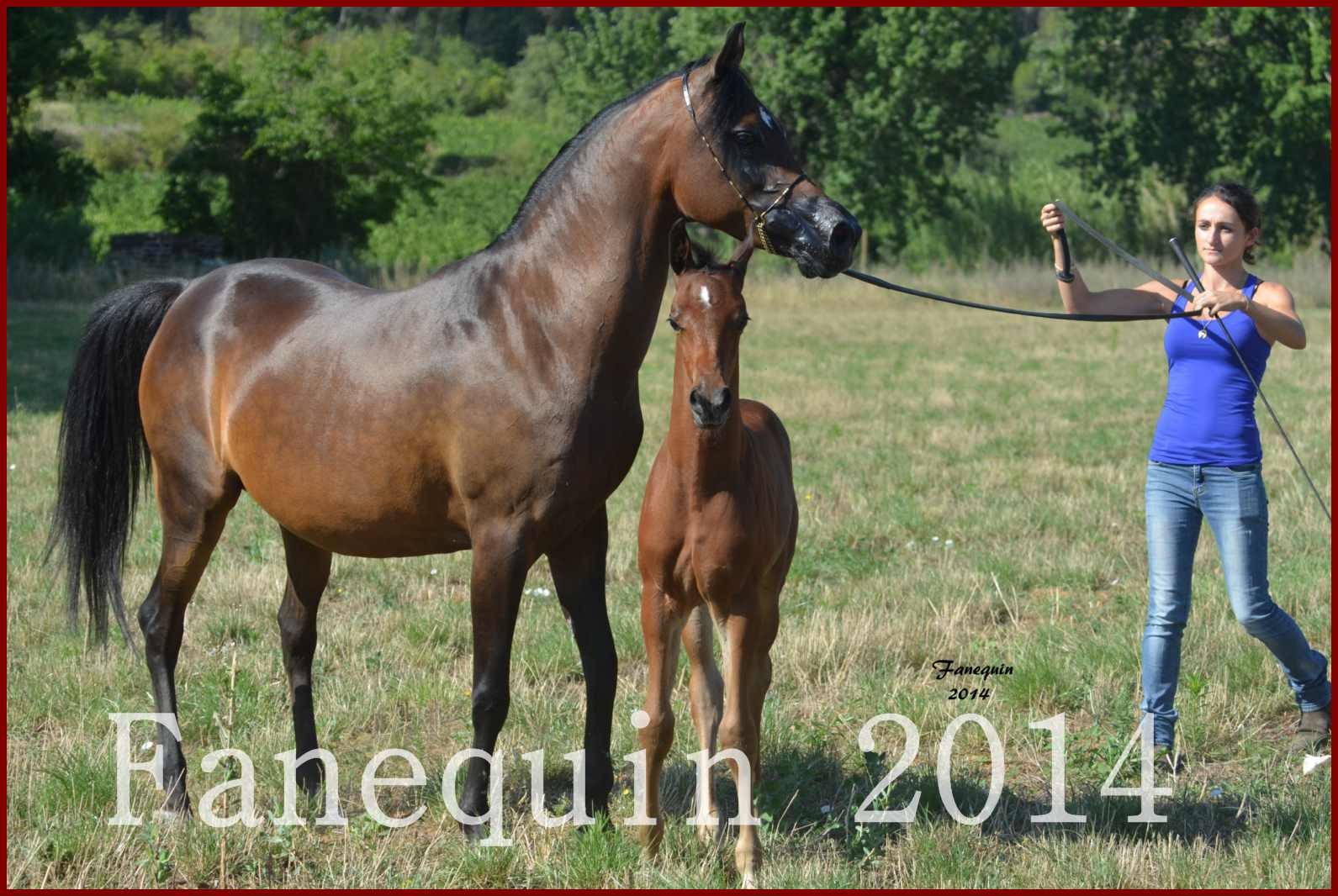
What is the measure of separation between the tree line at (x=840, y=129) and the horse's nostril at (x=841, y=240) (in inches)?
958

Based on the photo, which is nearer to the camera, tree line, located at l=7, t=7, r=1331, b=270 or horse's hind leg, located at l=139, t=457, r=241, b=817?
horse's hind leg, located at l=139, t=457, r=241, b=817

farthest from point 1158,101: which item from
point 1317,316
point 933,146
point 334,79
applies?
point 334,79

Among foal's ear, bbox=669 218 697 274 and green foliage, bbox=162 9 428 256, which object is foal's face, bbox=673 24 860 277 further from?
green foliage, bbox=162 9 428 256

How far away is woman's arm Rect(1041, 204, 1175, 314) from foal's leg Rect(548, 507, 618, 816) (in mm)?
1929

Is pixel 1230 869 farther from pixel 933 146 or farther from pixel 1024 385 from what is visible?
pixel 933 146

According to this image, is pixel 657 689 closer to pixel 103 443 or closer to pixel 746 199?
pixel 746 199

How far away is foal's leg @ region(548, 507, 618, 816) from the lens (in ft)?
14.0

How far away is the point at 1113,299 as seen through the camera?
494cm

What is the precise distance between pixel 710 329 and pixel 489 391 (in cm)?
77

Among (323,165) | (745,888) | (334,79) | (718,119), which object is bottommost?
(745,888)

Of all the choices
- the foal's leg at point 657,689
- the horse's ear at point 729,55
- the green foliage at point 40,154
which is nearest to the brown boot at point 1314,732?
the foal's leg at point 657,689

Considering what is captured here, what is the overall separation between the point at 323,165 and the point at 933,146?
47.4 feet

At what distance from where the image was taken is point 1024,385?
14758 millimetres

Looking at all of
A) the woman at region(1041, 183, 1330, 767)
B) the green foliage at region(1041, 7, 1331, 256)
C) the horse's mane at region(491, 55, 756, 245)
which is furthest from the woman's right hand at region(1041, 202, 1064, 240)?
the green foliage at region(1041, 7, 1331, 256)
